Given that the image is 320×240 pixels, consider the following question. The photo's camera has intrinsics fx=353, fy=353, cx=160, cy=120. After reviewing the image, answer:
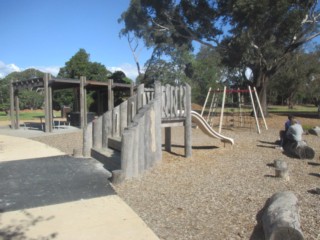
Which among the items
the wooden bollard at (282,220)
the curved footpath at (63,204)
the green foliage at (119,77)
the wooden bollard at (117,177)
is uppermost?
the green foliage at (119,77)

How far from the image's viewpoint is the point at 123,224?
4.70 metres

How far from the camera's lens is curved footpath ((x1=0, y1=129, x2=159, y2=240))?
4.43 meters

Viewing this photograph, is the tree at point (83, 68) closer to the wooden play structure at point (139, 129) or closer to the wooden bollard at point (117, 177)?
the wooden play structure at point (139, 129)

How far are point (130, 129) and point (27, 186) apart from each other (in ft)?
7.26

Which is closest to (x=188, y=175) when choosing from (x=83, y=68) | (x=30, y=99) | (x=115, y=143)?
(x=115, y=143)

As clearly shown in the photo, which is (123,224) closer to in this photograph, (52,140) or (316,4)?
(52,140)

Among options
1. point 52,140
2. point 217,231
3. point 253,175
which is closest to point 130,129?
point 253,175

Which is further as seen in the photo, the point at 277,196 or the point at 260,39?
the point at 260,39

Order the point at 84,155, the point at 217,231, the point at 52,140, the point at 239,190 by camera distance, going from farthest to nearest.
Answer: the point at 52,140, the point at 84,155, the point at 239,190, the point at 217,231

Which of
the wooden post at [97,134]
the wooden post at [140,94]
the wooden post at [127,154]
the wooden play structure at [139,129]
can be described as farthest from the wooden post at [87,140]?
the wooden post at [127,154]

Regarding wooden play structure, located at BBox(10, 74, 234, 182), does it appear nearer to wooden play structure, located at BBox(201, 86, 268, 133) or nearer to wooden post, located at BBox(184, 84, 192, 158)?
wooden post, located at BBox(184, 84, 192, 158)

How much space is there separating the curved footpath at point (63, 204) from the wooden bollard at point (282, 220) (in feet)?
4.48

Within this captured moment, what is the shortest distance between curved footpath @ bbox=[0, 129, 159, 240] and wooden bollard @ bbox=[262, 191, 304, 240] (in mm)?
1365

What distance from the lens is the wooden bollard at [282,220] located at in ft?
11.9
